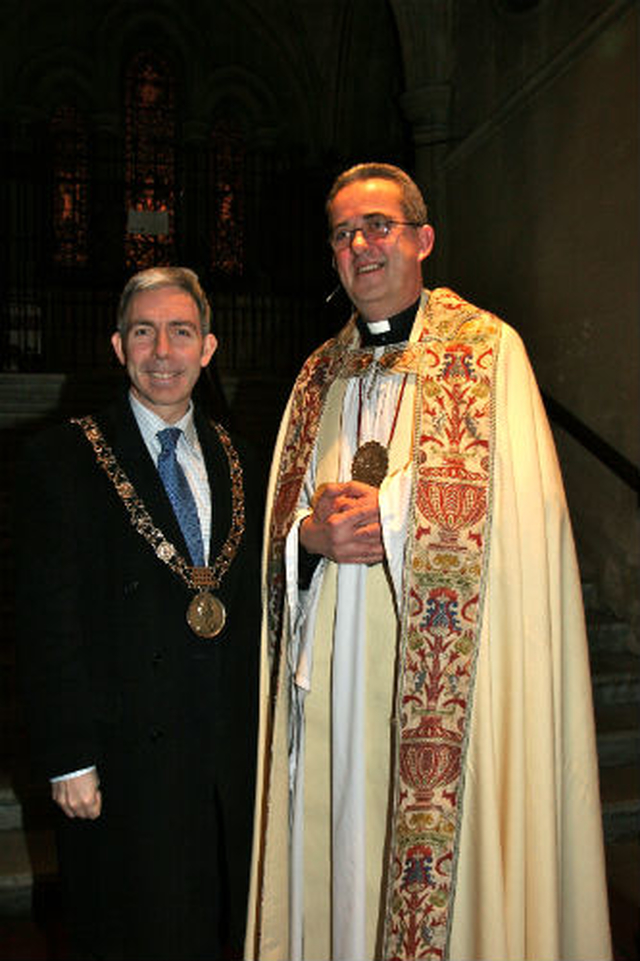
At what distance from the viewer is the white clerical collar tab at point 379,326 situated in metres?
2.45

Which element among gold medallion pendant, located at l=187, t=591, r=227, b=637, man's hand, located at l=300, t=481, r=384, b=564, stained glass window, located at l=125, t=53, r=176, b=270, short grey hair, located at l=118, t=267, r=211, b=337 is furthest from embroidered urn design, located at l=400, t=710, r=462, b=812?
stained glass window, located at l=125, t=53, r=176, b=270

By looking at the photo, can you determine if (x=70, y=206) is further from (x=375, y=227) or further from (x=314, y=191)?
(x=375, y=227)

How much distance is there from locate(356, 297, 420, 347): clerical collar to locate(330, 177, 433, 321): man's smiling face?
5 cm

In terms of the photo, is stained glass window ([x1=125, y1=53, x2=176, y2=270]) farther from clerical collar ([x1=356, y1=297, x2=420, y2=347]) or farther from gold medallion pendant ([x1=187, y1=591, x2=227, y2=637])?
gold medallion pendant ([x1=187, y1=591, x2=227, y2=637])

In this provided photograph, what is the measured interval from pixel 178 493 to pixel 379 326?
2.49 ft

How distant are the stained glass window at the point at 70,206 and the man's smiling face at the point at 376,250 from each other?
949 cm

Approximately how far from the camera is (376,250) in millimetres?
2330

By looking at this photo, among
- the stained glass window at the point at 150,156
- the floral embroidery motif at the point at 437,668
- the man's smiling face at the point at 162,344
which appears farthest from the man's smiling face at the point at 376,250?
the stained glass window at the point at 150,156

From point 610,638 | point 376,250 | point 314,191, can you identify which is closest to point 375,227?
point 376,250

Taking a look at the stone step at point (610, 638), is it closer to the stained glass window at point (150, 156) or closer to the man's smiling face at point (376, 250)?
the man's smiling face at point (376, 250)

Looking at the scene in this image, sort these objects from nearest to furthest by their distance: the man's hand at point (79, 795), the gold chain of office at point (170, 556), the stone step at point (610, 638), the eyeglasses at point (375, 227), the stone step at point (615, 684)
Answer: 1. the man's hand at point (79, 795)
2. the gold chain of office at point (170, 556)
3. the eyeglasses at point (375, 227)
4. the stone step at point (615, 684)
5. the stone step at point (610, 638)

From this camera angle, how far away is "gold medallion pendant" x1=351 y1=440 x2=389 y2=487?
2.34m

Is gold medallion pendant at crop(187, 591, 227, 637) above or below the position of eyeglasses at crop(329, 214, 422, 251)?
below

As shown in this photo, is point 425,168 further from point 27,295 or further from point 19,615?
point 19,615
